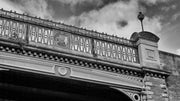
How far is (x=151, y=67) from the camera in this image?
51.5ft

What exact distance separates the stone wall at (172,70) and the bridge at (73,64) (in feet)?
1.95

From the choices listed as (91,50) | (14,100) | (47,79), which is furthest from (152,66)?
(14,100)

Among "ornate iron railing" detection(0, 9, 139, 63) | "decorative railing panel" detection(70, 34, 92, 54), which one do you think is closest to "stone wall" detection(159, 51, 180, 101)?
"ornate iron railing" detection(0, 9, 139, 63)

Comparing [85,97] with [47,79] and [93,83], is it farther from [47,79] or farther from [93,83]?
[47,79]

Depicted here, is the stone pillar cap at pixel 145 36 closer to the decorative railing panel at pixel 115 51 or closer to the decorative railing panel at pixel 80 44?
the decorative railing panel at pixel 115 51

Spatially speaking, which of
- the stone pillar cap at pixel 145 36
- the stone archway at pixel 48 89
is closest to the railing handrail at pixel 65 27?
the stone pillar cap at pixel 145 36

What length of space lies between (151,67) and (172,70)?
184cm

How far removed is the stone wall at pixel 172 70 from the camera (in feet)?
53.5

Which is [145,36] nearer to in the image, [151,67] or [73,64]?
[151,67]

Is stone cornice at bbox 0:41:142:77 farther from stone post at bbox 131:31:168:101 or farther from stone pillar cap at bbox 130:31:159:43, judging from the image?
stone pillar cap at bbox 130:31:159:43

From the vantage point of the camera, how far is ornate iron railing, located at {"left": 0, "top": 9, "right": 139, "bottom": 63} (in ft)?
44.5

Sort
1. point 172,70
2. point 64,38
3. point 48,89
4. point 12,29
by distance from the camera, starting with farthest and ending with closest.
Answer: point 172,70 → point 48,89 → point 64,38 → point 12,29

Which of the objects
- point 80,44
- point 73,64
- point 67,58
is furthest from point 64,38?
point 73,64

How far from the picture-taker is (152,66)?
1583 centimetres
